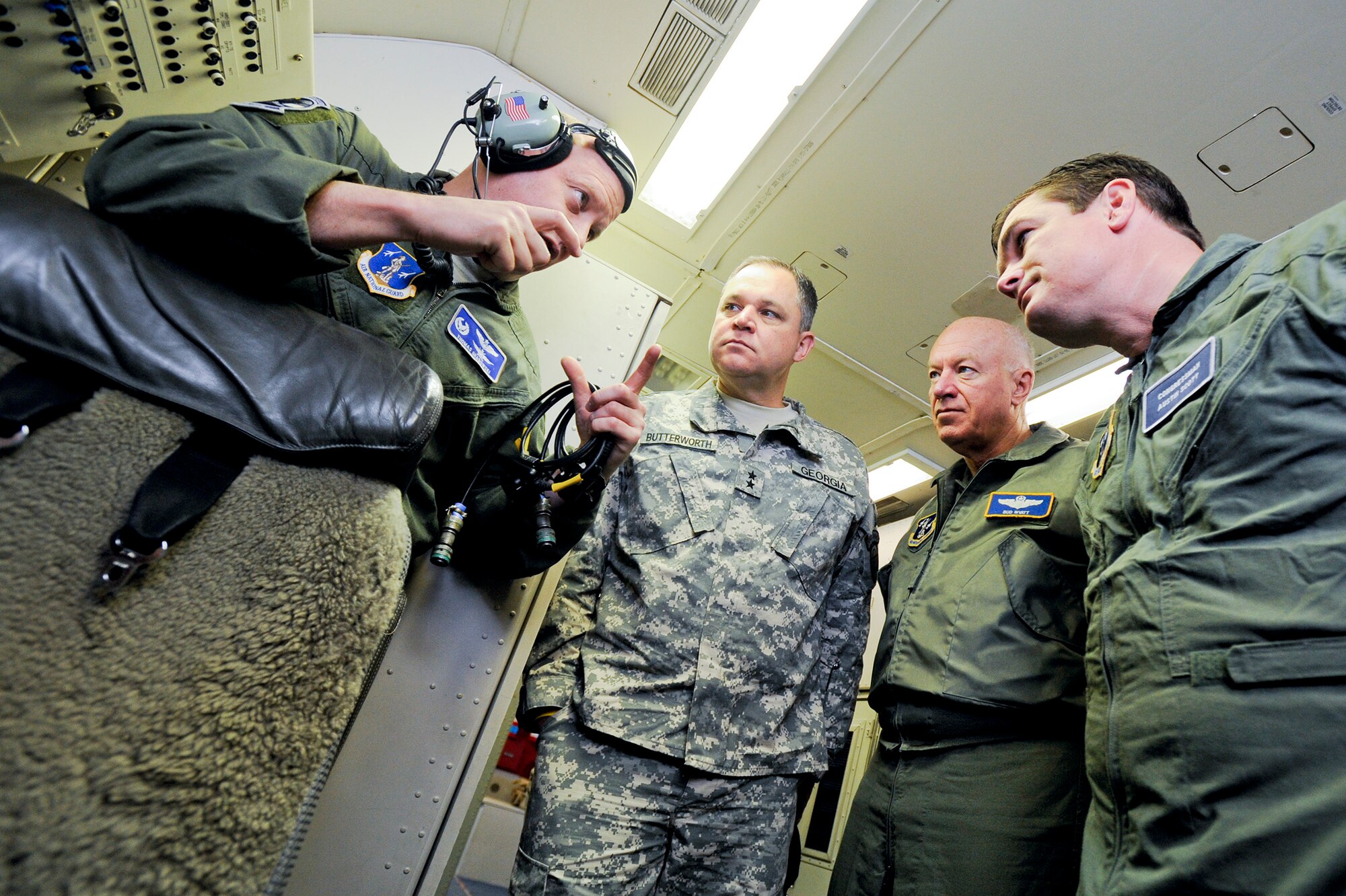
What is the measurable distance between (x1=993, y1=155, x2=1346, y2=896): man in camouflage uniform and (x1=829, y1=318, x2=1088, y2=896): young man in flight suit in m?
0.41

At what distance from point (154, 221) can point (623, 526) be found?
1297 millimetres

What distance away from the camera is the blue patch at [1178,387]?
1052 millimetres

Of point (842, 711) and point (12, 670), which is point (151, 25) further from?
point (842, 711)

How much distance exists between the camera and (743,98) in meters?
2.79

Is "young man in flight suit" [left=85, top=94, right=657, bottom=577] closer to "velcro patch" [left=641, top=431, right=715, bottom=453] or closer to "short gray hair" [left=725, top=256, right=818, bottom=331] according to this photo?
"velcro patch" [left=641, top=431, right=715, bottom=453]

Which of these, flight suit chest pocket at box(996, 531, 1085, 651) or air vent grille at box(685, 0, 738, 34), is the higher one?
air vent grille at box(685, 0, 738, 34)

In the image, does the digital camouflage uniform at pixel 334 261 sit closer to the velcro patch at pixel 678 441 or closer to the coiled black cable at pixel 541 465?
the coiled black cable at pixel 541 465

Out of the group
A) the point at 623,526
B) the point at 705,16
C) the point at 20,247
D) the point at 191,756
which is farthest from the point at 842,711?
the point at 705,16

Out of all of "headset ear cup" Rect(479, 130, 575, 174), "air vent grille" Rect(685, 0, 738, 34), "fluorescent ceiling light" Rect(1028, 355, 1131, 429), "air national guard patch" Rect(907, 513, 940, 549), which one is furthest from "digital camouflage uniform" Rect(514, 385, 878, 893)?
"fluorescent ceiling light" Rect(1028, 355, 1131, 429)

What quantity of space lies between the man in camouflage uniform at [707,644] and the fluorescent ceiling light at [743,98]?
94 centimetres

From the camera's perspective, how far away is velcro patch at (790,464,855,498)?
209cm

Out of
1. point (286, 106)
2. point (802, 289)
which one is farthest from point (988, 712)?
point (286, 106)

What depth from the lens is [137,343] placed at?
76 cm

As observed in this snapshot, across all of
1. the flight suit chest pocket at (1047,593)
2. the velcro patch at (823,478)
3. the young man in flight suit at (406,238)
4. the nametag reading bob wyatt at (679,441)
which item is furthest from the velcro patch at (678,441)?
the flight suit chest pocket at (1047,593)
